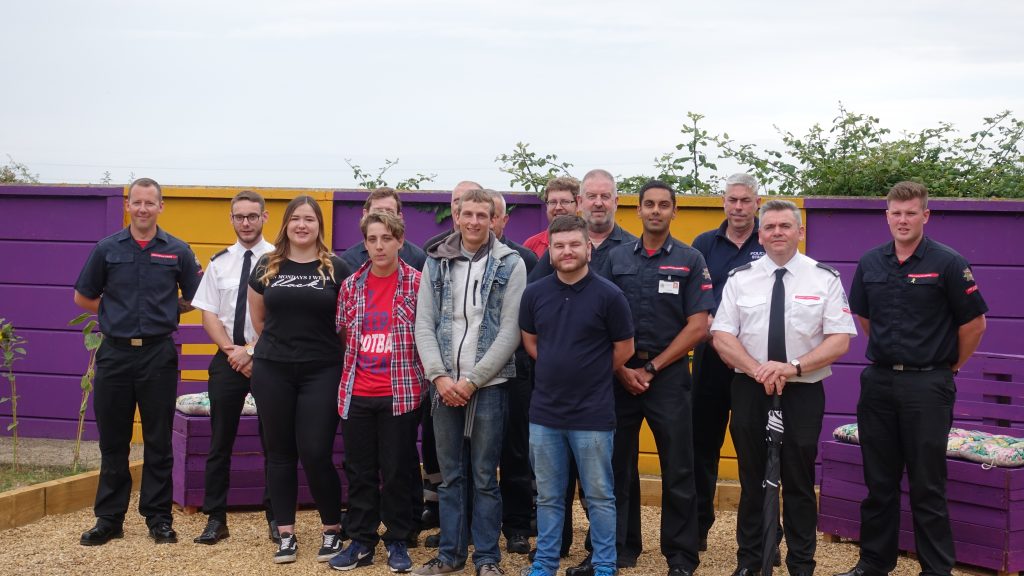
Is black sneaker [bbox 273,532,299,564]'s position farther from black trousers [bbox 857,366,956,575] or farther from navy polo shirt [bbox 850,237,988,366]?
navy polo shirt [bbox 850,237,988,366]

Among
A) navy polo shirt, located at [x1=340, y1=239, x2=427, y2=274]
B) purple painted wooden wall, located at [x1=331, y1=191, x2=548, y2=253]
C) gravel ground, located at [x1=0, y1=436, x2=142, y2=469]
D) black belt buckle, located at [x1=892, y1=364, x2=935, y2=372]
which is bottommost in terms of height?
gravel ground, located at [x1=0, y1=436, x2=142, y2=469]

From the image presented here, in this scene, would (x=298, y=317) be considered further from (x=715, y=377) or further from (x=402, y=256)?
(x=715, y=377)

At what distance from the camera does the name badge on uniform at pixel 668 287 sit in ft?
16.4

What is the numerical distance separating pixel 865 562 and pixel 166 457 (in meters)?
3.62

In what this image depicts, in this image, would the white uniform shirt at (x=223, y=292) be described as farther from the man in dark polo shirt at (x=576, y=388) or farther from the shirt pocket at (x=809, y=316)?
the shirt pocket at (x=809, y=316)

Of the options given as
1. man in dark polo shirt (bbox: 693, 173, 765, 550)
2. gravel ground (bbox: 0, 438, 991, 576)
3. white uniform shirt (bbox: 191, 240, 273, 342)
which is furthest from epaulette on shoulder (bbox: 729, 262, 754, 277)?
white uniform shirt (bbox: 191, 240, 273, 342)

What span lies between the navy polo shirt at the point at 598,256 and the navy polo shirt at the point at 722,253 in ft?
1.33

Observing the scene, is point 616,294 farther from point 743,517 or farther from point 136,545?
point 136,545

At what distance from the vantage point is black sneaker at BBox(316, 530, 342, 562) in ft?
17.4

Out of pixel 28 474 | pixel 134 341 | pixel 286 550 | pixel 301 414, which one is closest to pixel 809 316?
pixel 301 414

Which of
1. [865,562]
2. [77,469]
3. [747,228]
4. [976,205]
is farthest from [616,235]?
[77,469]

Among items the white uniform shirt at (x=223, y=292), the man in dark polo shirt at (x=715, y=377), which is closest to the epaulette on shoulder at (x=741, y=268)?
the man in dark polo shirt at (x=715, y=377)

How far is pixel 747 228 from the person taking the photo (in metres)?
5.50

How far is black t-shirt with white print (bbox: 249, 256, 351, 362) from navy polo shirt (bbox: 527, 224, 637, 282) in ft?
3.32
